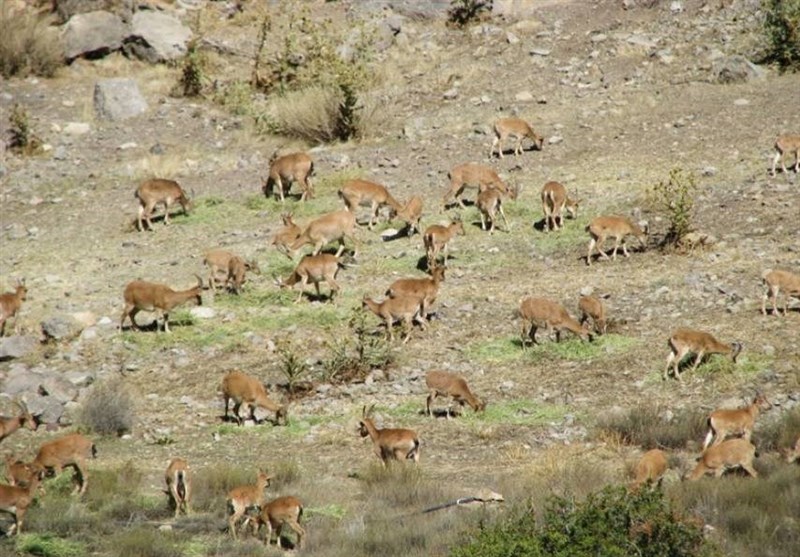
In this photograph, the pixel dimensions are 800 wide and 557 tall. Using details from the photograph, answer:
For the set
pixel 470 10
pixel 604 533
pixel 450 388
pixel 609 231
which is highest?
pixel 470 10

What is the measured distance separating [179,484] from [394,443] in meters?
2.64

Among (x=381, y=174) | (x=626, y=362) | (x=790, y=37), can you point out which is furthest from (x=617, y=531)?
(x=790, y=37)

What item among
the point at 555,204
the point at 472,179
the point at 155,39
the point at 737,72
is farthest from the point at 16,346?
the point at 737,72

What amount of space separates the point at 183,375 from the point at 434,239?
5.08 m

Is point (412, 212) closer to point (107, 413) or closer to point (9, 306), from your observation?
point (9, 306)

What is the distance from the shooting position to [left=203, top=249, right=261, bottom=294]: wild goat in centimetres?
2078

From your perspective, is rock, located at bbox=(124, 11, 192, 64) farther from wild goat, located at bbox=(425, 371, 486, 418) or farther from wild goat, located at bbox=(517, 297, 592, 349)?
wild goat, located at bbox=(425, 371, 486, 418)

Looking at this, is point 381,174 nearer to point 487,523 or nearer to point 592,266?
point 592,266

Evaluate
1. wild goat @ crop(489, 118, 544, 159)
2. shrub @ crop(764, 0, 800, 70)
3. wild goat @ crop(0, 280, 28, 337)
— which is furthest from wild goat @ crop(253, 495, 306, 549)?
shrub @ crop(764, 0, 800, 70)

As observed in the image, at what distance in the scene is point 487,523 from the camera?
507 inches

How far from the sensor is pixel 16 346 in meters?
19.5

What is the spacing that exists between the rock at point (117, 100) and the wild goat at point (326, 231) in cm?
1170

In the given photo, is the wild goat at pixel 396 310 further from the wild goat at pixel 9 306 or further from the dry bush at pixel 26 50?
the dry bush at pixel 26 50

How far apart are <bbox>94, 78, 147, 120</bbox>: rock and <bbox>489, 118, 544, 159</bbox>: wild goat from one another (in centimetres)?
1005
